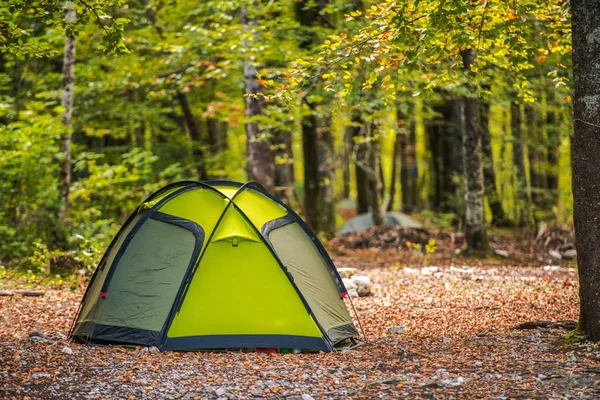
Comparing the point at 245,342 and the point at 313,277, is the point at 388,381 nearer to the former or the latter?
the point at 245,342

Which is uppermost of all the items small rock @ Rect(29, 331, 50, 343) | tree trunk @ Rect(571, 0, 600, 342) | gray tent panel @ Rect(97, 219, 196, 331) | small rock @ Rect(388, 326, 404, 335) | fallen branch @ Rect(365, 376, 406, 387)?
tree trunk @ Rect(571, 0, 600, 342)

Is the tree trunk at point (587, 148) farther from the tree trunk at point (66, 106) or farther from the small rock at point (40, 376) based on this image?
the tree trunk at point (66, 106)

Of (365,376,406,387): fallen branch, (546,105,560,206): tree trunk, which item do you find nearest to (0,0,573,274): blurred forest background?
Result: (546,105,560,206): tree trunk

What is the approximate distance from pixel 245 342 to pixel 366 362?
137 cm

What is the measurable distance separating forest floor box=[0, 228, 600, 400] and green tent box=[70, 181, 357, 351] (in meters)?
0.26

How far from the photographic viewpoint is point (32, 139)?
12.4 m

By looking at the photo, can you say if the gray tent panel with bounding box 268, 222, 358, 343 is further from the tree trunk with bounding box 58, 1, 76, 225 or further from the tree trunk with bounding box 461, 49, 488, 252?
the tree trunk with bounding box 461, 49, 488, 252

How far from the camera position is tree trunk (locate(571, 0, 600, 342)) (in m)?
6.77

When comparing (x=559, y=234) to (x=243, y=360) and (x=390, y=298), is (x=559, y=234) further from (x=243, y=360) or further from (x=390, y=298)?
(x=243, y=360)

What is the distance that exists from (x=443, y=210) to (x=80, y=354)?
57.5ft

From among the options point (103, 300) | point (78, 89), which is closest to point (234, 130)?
point (78, 89)

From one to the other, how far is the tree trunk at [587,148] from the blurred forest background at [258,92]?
1.18 metres

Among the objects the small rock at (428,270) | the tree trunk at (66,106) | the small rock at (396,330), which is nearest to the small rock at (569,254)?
the small rock at (428,270)

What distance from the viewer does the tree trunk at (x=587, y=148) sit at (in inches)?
267
